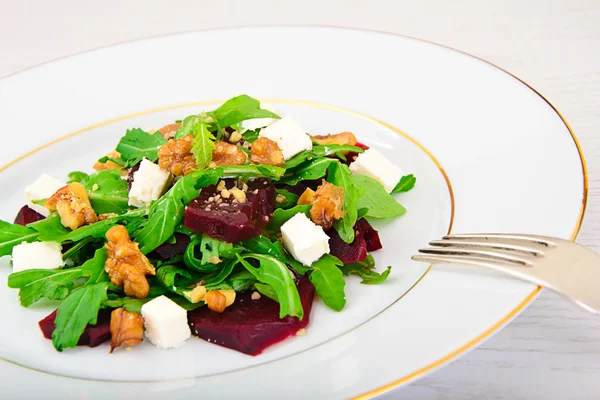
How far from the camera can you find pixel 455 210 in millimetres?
3014

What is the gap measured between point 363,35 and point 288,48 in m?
0.50

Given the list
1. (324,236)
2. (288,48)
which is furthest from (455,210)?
(288,48)

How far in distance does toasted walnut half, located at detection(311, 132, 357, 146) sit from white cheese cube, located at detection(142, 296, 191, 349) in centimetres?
136

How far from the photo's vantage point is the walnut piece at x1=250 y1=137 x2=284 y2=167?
3.09 meters

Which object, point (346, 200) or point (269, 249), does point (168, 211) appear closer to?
point (269, 249)

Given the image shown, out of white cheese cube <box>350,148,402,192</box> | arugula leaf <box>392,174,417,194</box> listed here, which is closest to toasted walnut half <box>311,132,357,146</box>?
white cheese cube <box>350,148,402,192</box>

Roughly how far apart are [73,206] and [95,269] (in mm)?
399

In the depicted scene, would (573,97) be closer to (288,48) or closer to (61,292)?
(288,48)

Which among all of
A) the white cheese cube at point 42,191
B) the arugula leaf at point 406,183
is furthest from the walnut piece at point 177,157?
the arugula leaf at point 406,183

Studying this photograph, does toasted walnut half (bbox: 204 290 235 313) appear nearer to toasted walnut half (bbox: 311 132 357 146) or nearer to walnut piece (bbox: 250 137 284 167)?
walnut piece (bbox: 250 137 284 167)

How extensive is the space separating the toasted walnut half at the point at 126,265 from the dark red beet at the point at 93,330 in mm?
138

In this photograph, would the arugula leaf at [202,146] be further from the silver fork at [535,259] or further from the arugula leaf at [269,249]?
the silver fork at [535,259]

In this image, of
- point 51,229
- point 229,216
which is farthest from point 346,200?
point 51,229

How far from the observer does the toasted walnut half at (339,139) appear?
3580 millimetres
